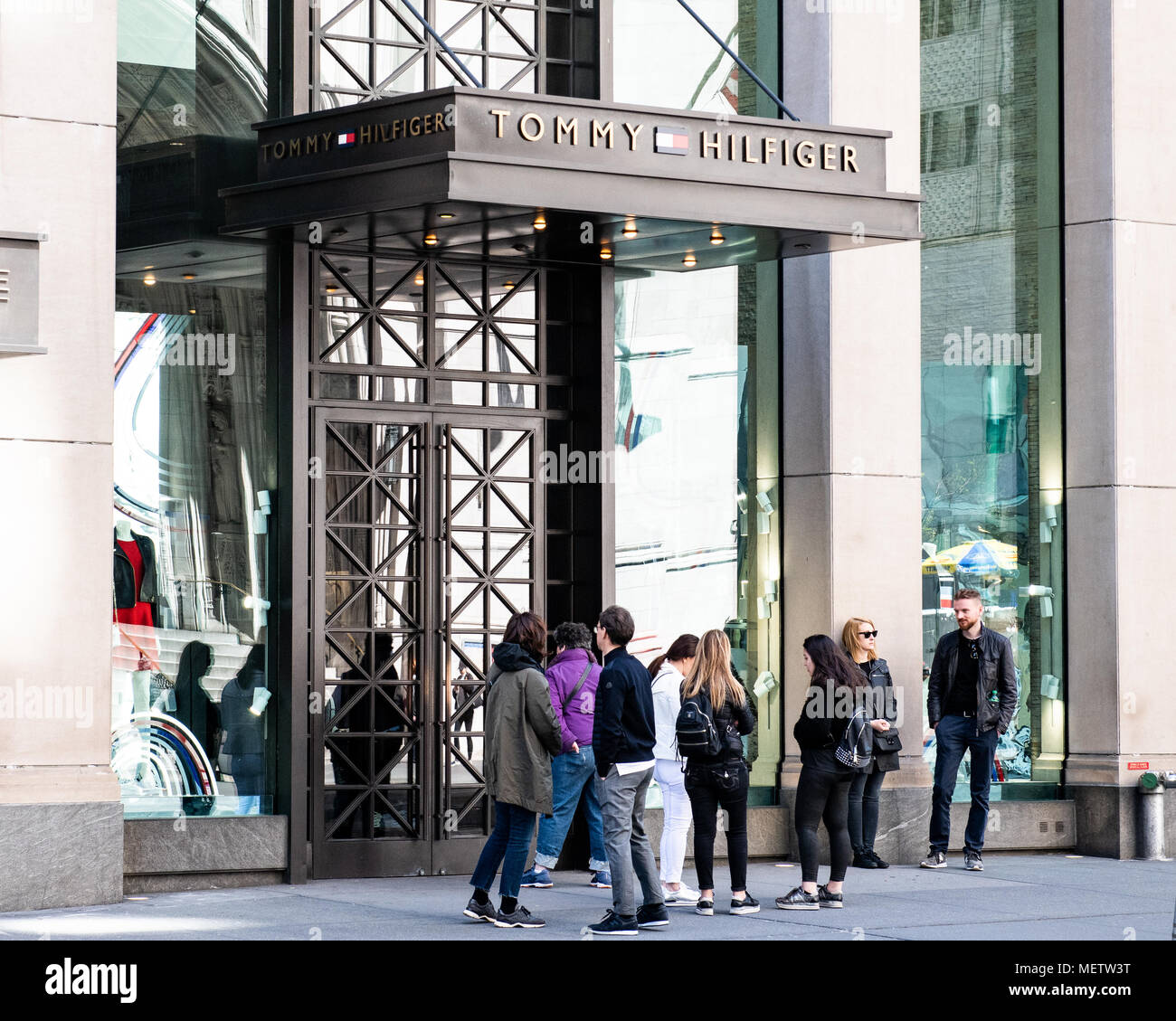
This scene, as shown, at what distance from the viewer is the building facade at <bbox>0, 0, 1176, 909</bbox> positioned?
473 inches

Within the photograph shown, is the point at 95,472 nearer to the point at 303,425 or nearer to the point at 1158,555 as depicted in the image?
the point at 303,425

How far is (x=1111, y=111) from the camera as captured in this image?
51.4 feet

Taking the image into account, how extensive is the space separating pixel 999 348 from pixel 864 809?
4317 mm

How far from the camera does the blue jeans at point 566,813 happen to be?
13.0 meters

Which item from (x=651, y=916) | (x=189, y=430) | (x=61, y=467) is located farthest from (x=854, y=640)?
(x=61, y=467)

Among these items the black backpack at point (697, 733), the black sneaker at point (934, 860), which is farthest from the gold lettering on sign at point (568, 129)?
the black sneaker at point (934, 860)

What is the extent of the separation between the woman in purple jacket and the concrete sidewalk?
0.75 ft

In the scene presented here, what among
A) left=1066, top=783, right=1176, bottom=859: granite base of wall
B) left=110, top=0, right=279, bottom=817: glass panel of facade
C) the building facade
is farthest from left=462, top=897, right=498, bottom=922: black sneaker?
left=1066, top=783, right=1176, bottom=859: granite base of wall

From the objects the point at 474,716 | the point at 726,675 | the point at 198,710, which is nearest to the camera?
the point at 726,675

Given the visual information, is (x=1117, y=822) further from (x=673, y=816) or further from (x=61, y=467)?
(x=61, y=467)

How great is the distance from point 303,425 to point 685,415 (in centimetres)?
325

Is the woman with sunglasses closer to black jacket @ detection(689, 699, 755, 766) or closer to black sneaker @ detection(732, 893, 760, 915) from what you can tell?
black sneaker @ detection(732, 893, 760, 915)
